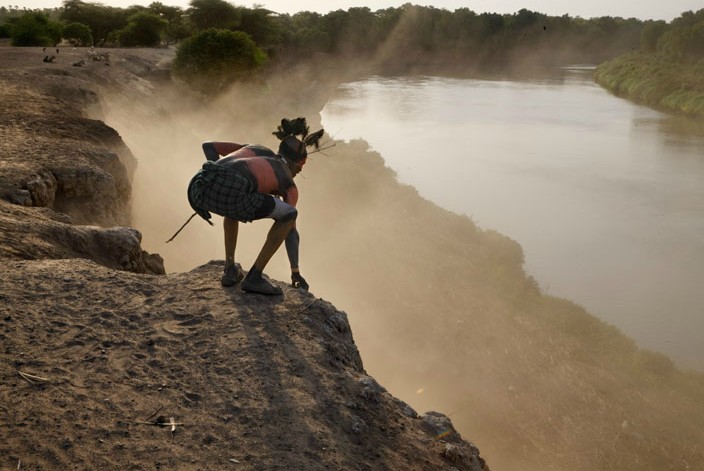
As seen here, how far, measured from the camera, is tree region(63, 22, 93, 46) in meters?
34.0

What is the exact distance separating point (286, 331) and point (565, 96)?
47432mm

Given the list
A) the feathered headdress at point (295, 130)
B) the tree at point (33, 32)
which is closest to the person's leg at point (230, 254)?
the feathered headdress at point (295, 130)

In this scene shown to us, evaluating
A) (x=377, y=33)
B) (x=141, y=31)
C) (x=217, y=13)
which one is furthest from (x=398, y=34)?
(x=141, y=31)

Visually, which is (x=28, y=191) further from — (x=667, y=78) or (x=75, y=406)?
(x=667, y=78)

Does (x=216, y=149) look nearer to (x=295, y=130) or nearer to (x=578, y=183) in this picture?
(x=295, y=130)

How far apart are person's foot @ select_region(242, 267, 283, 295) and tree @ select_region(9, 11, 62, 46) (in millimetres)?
Result: 27873

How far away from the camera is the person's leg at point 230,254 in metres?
5.17

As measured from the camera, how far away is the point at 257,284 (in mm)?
5129

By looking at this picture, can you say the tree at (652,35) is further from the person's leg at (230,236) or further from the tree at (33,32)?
the person's leg at (230,236)

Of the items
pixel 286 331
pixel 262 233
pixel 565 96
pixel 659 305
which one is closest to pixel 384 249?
pixel 262 233

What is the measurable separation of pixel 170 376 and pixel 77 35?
3606 cm

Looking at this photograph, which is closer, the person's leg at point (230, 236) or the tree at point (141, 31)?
the person's leg at point (230, 236)

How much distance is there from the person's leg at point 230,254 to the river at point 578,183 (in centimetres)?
1182

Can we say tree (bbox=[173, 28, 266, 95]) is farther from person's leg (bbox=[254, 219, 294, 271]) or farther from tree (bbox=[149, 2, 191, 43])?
person's leg (bbox=[254, 219, 294, 271])
